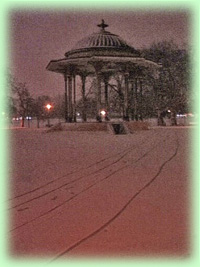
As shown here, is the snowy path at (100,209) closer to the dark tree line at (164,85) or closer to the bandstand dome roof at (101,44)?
the bandstand dome roof at (101,44)

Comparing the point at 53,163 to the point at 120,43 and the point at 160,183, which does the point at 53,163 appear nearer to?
the point at 160,183

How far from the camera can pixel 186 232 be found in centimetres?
525

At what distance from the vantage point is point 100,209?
6.45 m

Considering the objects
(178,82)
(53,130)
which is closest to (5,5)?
(53,130)

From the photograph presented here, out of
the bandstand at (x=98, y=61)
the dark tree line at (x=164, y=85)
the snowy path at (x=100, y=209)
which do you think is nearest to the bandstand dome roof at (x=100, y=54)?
the bandstand at (x=98, y=61)

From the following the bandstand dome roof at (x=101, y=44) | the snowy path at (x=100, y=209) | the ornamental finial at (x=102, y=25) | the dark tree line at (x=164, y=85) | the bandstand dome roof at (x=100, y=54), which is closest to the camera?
the snowy path at (x=100, y=209)

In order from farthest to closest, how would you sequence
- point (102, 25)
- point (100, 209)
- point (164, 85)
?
point (164, 85)
point (102, 25)
point (100, 209)

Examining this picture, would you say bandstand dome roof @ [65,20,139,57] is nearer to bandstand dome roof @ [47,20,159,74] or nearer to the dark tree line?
bandstand dome roof @ [47,20,159,74]

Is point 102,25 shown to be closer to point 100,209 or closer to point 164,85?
point 164,85

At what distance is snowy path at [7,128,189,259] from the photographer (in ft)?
15.9

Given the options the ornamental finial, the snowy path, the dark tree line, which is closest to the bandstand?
the ornamental finial

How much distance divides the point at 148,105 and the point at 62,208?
4070cm

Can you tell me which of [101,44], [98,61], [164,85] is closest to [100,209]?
[98,61]

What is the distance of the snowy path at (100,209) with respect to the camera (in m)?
4.85
